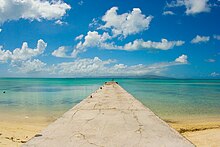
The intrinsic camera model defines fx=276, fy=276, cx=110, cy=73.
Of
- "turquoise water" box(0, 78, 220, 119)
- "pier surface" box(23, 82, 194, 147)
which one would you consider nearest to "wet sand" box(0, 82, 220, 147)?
"pier surface" box(23, 82, 194, 147)

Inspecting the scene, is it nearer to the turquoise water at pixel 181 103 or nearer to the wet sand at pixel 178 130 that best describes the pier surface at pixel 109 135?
Result: the wet sand at pixel 178 130

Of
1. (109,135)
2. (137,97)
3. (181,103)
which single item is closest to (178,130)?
(109,135)

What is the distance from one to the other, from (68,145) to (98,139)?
2.06ft

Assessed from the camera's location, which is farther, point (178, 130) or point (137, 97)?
point (137, 97)

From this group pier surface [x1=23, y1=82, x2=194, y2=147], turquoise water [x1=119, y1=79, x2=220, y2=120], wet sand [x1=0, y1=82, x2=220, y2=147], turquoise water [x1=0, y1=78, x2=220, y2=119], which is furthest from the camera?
turquoise water [x1=0, y1=78, x2=220, y2=119]

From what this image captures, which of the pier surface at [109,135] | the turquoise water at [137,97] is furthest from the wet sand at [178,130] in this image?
the turquoise water at [137,97]

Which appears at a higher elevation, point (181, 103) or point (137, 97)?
point (137, 97)

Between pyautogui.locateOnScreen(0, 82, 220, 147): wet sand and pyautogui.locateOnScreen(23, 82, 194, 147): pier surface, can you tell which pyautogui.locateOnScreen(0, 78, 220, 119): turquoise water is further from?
pyautogui.locateOnScreen(23, 82, 194, 147): pier surface

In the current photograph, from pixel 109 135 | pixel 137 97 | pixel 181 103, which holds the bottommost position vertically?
pixel 181 103

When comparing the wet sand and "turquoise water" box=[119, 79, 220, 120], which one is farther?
"turquoise water" box=[119, 79, 220, 120]

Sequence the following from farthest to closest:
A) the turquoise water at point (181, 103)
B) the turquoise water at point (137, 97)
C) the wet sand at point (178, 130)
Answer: the turquoise water at point (137, 97) → the turquoise water at point (181, 103) → the wet sand at point (178, 130)

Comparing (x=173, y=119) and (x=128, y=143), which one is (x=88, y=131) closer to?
(x=128, y=143)

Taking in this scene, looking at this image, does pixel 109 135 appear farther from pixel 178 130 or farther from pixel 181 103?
pixel 181 103

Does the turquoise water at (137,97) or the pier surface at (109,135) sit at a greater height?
the pier surface at (109,135)
